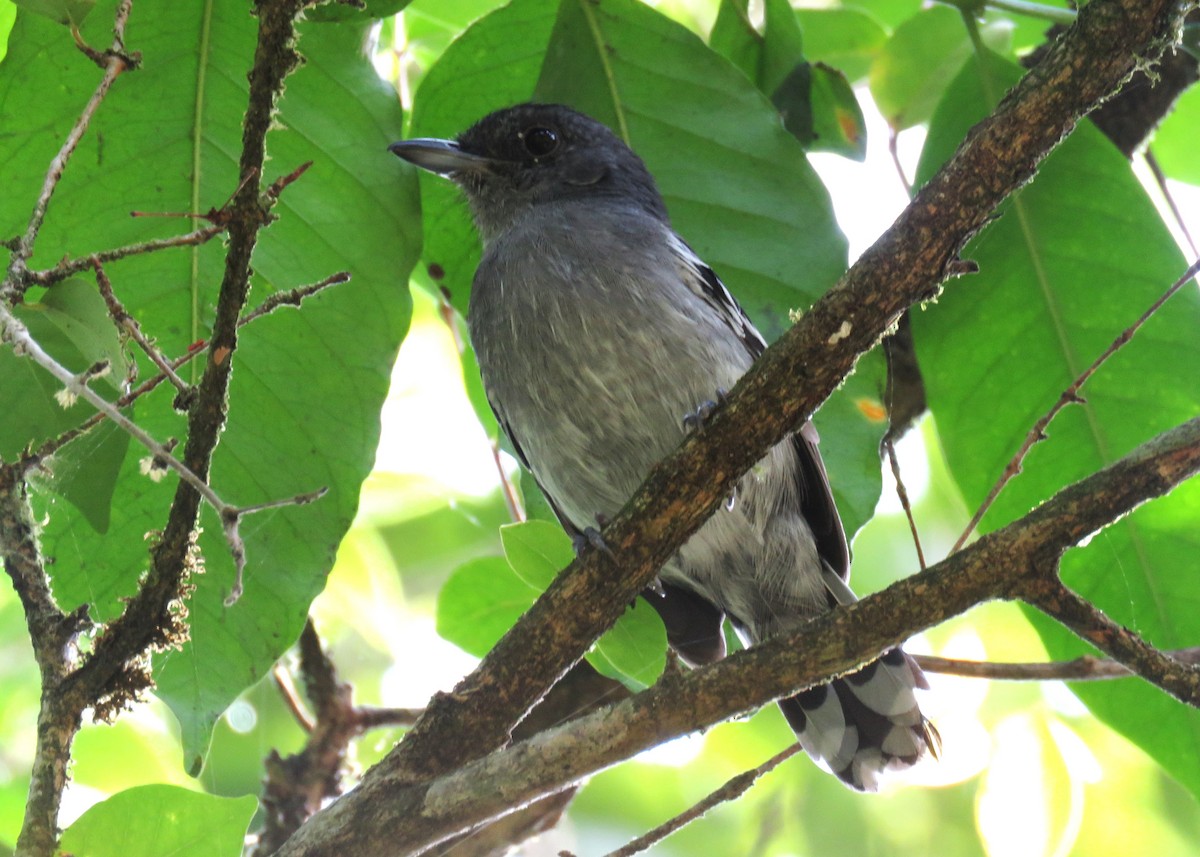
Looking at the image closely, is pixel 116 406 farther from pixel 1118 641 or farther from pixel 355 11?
pixel 1118 641

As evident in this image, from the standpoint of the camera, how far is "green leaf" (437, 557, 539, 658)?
3.46m

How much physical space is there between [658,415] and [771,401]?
3.79 feet

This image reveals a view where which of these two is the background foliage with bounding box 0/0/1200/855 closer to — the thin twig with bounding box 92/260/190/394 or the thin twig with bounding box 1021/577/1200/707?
the thin twig with bounding box 92/260/190/394

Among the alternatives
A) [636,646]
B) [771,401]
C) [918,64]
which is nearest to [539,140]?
[918,64]

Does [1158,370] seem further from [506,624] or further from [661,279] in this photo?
[506,624]

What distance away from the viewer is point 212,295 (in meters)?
2.87

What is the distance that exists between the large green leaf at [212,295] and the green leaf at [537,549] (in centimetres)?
42

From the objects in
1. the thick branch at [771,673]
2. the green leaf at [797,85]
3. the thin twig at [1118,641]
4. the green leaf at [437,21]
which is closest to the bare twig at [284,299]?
the thick branch at [771,673]

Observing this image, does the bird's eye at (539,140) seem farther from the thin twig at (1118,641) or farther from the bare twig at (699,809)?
the thin twig at (1118,641)

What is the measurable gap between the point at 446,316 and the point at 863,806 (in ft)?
11.7

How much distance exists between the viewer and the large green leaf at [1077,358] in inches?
123

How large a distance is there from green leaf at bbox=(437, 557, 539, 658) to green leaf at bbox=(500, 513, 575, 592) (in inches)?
27.3

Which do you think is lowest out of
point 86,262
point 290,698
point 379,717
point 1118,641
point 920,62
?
point 1118,641

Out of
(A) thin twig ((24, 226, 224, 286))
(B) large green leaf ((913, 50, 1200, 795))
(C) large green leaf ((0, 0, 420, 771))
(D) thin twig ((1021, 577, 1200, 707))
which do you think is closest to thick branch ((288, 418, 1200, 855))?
(D) thin twig ((1021, 577, 1200, 707))
